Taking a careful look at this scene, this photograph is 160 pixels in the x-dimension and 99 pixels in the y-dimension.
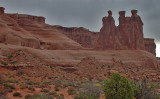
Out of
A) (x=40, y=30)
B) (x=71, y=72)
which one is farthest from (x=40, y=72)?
(x=40, y=30)

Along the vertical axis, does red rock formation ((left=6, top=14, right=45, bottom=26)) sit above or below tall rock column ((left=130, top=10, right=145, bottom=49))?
above

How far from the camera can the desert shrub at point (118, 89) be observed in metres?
10.3

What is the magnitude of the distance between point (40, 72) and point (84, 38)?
51.1 meters

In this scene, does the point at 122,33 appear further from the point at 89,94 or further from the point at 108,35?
the point at 89,94

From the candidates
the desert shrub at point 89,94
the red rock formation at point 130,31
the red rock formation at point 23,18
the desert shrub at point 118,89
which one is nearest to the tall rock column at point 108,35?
the red rock formation at point 130,31

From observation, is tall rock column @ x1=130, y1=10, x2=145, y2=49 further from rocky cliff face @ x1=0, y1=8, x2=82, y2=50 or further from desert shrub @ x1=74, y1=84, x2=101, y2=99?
desert shrub @ x1=74, y1=84, x2=101, y2=99

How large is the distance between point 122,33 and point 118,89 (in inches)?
1371

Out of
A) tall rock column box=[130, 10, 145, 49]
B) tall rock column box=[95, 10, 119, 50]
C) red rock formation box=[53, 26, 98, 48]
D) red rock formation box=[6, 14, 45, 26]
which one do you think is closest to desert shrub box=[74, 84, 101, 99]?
tall rock column box=[95, 10, 119, 50]

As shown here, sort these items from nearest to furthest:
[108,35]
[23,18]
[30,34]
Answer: [108,35]
[30,34]
[23,18]

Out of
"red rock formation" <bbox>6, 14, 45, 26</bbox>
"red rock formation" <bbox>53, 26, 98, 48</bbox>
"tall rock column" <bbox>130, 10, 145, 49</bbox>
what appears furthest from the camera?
"red rock formation" <bbox>53, 26, 98, 48</bbox>

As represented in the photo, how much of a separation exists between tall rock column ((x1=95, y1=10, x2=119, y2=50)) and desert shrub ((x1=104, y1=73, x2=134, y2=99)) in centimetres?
3097

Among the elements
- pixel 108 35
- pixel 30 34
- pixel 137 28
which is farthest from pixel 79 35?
pixel 137 28

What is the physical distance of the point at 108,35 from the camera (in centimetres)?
4275

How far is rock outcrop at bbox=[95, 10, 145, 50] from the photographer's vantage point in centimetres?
4162
